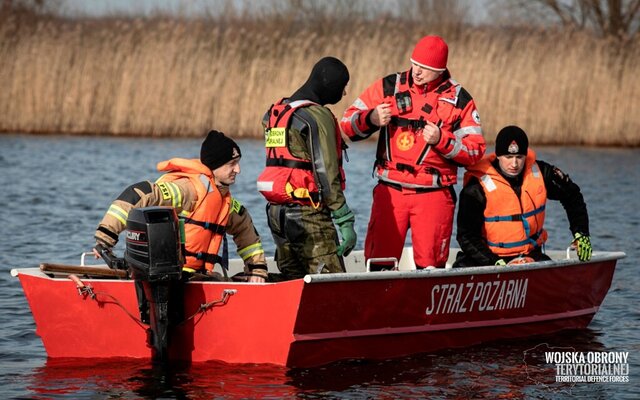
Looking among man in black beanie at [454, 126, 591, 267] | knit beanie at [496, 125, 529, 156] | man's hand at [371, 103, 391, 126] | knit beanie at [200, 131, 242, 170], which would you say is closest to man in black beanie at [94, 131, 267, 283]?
knit beanie at [200, 131, 242, 170]

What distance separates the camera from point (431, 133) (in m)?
→ 7.95

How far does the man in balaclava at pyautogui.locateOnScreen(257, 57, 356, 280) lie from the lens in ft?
24.4

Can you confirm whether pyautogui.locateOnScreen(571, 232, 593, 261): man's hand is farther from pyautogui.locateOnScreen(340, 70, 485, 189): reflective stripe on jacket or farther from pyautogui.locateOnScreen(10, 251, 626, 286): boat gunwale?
pyautogui.locateOnScreen(340, 70, 485, 189): reflective stripe on jacket

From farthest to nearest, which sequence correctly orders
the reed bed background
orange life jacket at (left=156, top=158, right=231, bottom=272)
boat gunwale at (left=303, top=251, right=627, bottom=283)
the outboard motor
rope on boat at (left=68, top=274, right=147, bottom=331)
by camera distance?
the reed bed background → orange life jacket at (left=156, top=158, right=231, bottom=272) → rope on boat at (left=68, top=274, right=147, bottom=331) → boat gunwale at (left=303, top=251, right=627, bottom=283) → the outboard motor

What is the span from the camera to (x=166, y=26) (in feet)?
67.2

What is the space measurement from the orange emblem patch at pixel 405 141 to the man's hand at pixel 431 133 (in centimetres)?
27

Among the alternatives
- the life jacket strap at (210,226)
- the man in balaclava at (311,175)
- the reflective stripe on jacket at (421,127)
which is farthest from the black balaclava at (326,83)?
A: the life jacket strap at (210,226)

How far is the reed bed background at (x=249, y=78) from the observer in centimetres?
1920

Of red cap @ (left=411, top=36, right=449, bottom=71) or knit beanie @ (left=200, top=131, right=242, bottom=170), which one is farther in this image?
red cap @ (left=411, top=36, right=449, bottom=71)

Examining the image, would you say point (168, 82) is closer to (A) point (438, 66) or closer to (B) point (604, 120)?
(B) point (604, 120)

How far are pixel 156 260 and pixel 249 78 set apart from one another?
42.1 ft

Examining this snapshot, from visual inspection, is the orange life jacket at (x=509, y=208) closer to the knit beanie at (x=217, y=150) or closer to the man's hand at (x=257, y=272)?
the man's hand at (x=257, y=272)

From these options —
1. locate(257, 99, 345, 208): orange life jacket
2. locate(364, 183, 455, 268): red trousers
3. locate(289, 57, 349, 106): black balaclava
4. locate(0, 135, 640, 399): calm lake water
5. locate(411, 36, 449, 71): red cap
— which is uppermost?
locate(411, 36, 449, 71): red cap

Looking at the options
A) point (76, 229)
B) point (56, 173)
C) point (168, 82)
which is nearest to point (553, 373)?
point (76, 229)
